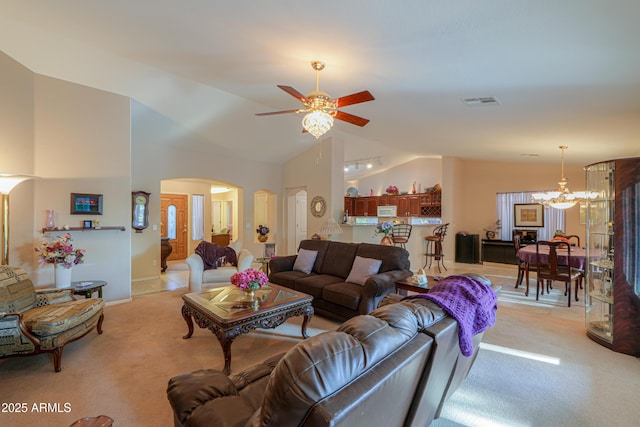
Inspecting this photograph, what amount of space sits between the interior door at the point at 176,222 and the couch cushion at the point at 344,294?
21.7 feet

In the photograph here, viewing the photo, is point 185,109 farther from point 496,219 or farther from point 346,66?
point 496,219

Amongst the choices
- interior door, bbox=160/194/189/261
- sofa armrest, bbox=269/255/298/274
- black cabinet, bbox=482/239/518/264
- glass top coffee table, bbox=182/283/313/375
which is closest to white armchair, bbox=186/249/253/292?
sofa armrest, bbox=269/255/298/274

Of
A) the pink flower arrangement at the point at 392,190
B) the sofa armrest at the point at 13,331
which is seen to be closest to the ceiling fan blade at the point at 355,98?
the sofa armrest at the point at 13,331

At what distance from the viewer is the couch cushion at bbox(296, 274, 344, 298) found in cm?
370

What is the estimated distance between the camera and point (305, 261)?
443 centimetres

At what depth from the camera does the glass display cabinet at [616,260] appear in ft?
9.34

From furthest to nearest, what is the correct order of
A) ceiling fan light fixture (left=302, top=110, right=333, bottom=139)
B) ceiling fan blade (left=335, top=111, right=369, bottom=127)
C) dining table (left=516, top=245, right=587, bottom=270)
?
dining table (left=516, top=245, right=587, bottom=270)
ceiling fan blade (left=335, top=111, right=369, bottom=127)
ceiling fan light fixture (left=302, top=110, right=333, bottom=139)

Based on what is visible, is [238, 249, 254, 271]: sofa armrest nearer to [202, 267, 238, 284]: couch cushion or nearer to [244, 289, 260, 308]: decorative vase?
[202, 267, 238, 284]: couch cushion

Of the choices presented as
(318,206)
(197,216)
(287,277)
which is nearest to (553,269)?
(287,277)

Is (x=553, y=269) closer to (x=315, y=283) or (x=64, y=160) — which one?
(x=315, y=283)

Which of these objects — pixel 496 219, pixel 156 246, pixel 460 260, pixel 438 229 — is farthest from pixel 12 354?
pixel 496 219

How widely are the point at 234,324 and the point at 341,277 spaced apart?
1933mm

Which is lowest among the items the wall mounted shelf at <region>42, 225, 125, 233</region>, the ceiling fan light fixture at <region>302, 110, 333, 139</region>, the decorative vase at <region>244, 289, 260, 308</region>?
the decorative vase at <region>244, 289, 260, 308</region>

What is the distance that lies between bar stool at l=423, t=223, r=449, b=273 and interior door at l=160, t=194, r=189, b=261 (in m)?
7.06
